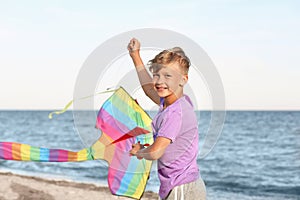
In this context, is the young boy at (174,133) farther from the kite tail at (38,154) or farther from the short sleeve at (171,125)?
the kite tail at (38,154)

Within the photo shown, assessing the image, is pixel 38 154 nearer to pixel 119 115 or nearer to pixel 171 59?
pixel 119 115

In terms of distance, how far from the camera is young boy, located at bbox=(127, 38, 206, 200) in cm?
329

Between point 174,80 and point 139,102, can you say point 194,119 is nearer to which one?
point 174,80

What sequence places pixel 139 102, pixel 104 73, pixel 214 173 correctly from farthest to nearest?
1. pixel 214 173
2. pixel 139 102
3. pixel 104 73

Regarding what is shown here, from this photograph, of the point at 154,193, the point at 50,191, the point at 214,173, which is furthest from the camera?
the point at 214,173

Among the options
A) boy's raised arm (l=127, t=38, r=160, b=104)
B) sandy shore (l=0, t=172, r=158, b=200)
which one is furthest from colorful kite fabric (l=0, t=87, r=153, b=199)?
sandy shore (l=0, t=172, r=158, b=200)

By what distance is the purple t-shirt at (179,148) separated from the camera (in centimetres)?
332

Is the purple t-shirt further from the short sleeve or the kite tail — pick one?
the kite tail

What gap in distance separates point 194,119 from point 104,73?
64cm

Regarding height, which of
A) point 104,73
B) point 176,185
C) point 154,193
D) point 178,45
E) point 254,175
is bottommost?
point 254,175

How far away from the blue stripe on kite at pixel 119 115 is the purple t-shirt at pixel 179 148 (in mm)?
591

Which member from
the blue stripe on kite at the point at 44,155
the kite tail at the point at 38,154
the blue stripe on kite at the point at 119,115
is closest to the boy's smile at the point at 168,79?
the blue stripe on kite at the point at 119,115

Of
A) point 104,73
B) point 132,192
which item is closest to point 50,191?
point 132,192

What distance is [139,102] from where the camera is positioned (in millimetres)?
3930
